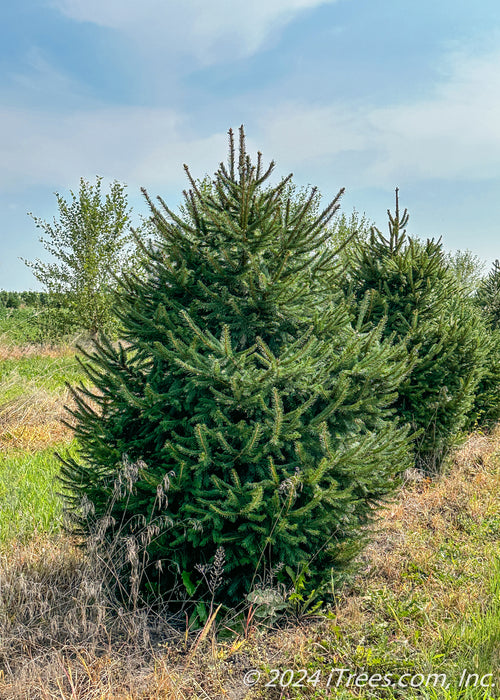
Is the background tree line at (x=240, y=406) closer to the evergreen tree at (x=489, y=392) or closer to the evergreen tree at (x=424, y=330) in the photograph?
the evergreen tree at (x=424, y=330)

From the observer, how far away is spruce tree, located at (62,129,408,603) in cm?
286

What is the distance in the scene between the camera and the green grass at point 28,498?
4223mm

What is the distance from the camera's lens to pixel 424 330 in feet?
19.7

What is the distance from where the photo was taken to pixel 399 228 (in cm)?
633

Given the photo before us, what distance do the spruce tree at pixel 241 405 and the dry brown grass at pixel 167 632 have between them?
0.32 metres

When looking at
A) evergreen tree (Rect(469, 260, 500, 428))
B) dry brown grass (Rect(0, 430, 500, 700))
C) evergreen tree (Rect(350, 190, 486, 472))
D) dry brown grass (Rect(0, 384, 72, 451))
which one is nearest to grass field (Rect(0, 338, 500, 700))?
dry brown grass (Rect(0, 430, 500, 700))

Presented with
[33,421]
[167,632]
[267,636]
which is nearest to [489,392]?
[267,636]

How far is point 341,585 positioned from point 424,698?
0.94 m

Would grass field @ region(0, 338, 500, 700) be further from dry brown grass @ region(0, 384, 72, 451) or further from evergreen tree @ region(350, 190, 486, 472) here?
dry brown grass @ region(0, 384, 72, 451)

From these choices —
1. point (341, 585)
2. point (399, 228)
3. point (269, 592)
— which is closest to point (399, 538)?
point (341, 585)

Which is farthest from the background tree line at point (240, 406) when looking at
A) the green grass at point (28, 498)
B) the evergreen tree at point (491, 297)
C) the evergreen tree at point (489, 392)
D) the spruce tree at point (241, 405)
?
the evergreen tree at point (491, 297)

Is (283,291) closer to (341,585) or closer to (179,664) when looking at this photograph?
(341,585)

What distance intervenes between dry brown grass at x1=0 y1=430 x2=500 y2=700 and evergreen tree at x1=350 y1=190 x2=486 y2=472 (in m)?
2.01

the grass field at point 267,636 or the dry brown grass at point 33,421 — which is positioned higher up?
the dry brown grass at point 33,421
